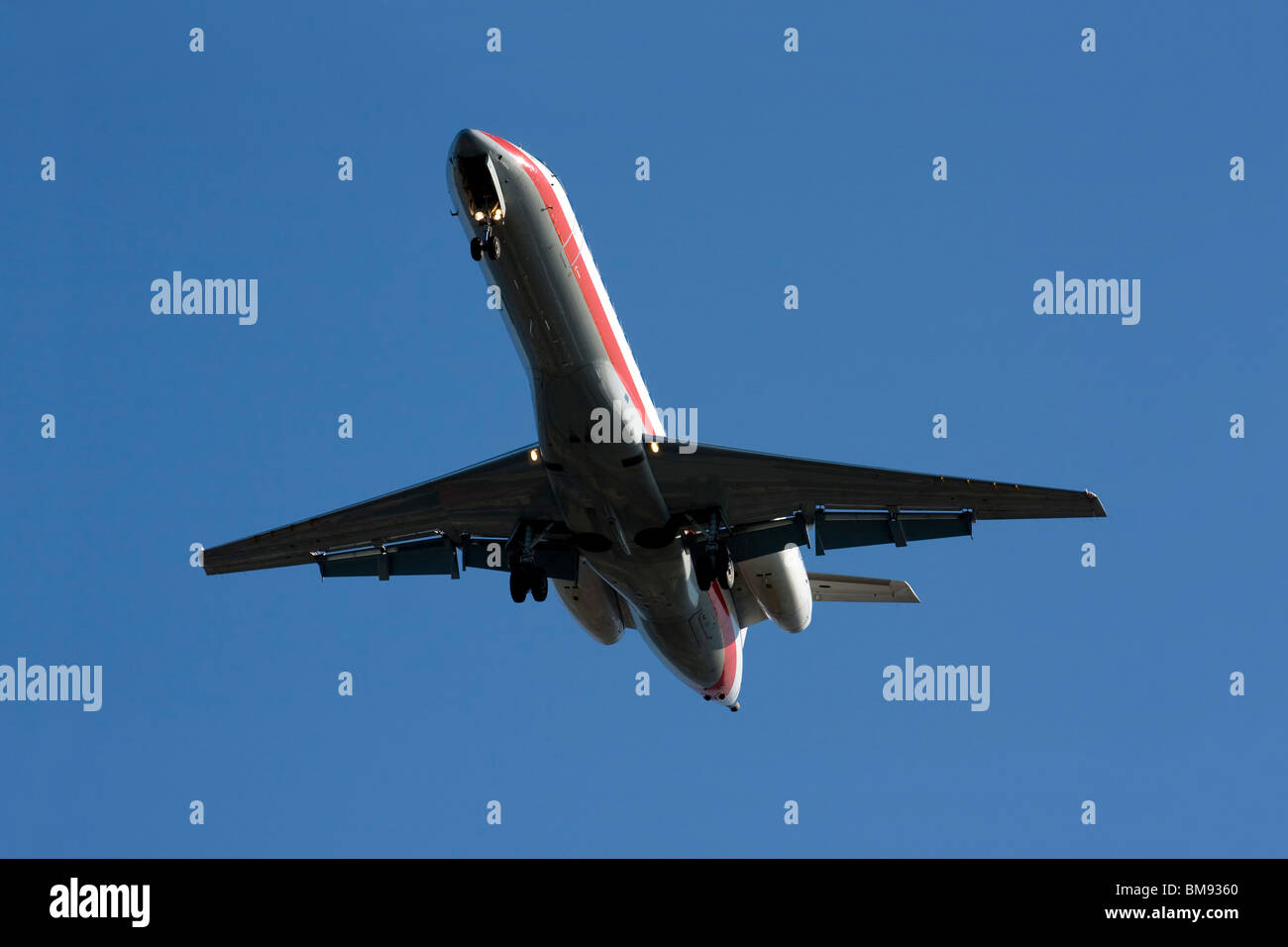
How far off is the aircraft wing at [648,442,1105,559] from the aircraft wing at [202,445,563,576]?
2957mm

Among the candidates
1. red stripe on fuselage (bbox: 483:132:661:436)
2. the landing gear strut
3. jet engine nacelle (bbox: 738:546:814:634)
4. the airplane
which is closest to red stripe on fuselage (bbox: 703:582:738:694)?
the airplane

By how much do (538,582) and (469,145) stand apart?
9.74 meters

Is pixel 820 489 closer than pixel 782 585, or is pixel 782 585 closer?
pixel 820 489

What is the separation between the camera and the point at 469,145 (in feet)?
86.9

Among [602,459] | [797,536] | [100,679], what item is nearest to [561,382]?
[602,459]

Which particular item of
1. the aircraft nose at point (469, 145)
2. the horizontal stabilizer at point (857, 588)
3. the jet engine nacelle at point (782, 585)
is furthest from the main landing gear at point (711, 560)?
the aircraft nose at point (469, 145)

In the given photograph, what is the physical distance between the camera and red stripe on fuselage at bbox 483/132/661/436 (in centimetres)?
2733

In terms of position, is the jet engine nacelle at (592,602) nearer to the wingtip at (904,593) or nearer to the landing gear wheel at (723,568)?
the landing gear wheel at (723,568)

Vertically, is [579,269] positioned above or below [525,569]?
above

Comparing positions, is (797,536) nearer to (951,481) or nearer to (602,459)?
(951,481)

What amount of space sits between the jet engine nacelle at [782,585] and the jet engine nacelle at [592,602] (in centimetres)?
310

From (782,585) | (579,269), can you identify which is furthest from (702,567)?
(579,269)

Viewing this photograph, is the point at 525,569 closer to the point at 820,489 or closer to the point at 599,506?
the point at 599,506

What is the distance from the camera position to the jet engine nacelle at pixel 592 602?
34.4 m
